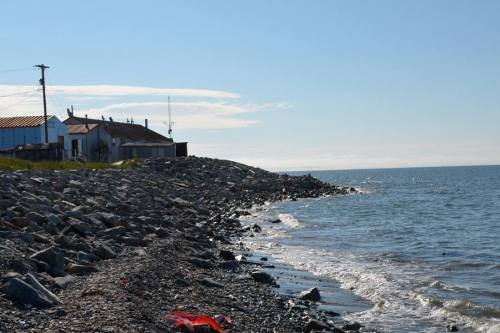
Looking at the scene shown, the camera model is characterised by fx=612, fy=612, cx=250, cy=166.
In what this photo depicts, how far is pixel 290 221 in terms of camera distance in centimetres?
3247

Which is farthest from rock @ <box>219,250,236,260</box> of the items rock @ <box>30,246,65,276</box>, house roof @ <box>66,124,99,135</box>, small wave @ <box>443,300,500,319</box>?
house roof @ <box>66,124,99,135</box>

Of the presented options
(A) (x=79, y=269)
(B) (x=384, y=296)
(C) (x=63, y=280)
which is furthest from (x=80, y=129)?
(C) (x=63, y=280)

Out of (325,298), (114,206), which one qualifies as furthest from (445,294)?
(114,206)

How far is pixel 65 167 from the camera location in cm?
3544

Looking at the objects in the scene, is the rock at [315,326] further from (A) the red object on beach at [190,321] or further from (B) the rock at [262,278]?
(B) the rock at [262,278]

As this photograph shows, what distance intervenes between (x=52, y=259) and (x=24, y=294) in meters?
2.48

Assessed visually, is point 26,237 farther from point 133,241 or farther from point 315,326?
point 315,326

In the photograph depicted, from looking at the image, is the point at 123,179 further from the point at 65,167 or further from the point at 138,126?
the point at 138,126

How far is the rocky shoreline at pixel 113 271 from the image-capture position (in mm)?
8219

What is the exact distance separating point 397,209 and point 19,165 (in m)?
25.5

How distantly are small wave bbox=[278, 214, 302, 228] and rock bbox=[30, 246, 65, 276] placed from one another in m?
20.3

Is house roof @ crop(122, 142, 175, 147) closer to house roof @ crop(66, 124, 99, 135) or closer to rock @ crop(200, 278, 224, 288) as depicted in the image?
house roof @ crop(66, 124, 99, 135)

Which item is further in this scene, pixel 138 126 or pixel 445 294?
pixel 138 126

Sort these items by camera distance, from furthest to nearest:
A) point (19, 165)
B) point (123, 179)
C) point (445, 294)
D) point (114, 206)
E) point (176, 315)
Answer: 1. point (123, 179)
2. point (19, 165)
3. point (114, 206)
4. point (445, 294)
5. point (176, 315)
